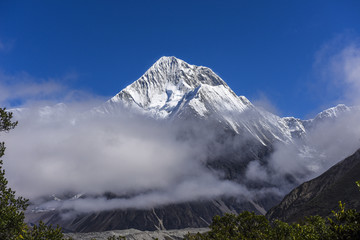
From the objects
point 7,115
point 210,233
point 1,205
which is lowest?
point 210,233

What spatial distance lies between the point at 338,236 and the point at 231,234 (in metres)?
37.9

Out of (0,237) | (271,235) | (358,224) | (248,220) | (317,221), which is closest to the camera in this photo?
(358,224)

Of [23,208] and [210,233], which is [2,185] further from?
[210,233]

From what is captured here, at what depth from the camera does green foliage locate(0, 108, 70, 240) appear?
96.4ft

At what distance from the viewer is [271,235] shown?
174 ft

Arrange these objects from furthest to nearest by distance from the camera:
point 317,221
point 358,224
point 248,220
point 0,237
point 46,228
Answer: point 317,221 < point 248,220 < point 46,228 < point 0,237 < point 358,224

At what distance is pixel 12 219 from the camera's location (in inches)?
1163

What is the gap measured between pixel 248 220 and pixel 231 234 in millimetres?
4254

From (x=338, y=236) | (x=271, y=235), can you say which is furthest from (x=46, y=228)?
(x=271, y=235)

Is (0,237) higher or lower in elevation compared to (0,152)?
lower

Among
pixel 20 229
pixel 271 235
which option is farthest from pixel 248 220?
pixel 20 229

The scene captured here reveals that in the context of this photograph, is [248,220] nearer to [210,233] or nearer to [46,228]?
[210,233]

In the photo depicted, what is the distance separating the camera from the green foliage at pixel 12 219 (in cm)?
2939

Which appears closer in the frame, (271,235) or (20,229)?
(20,229)
